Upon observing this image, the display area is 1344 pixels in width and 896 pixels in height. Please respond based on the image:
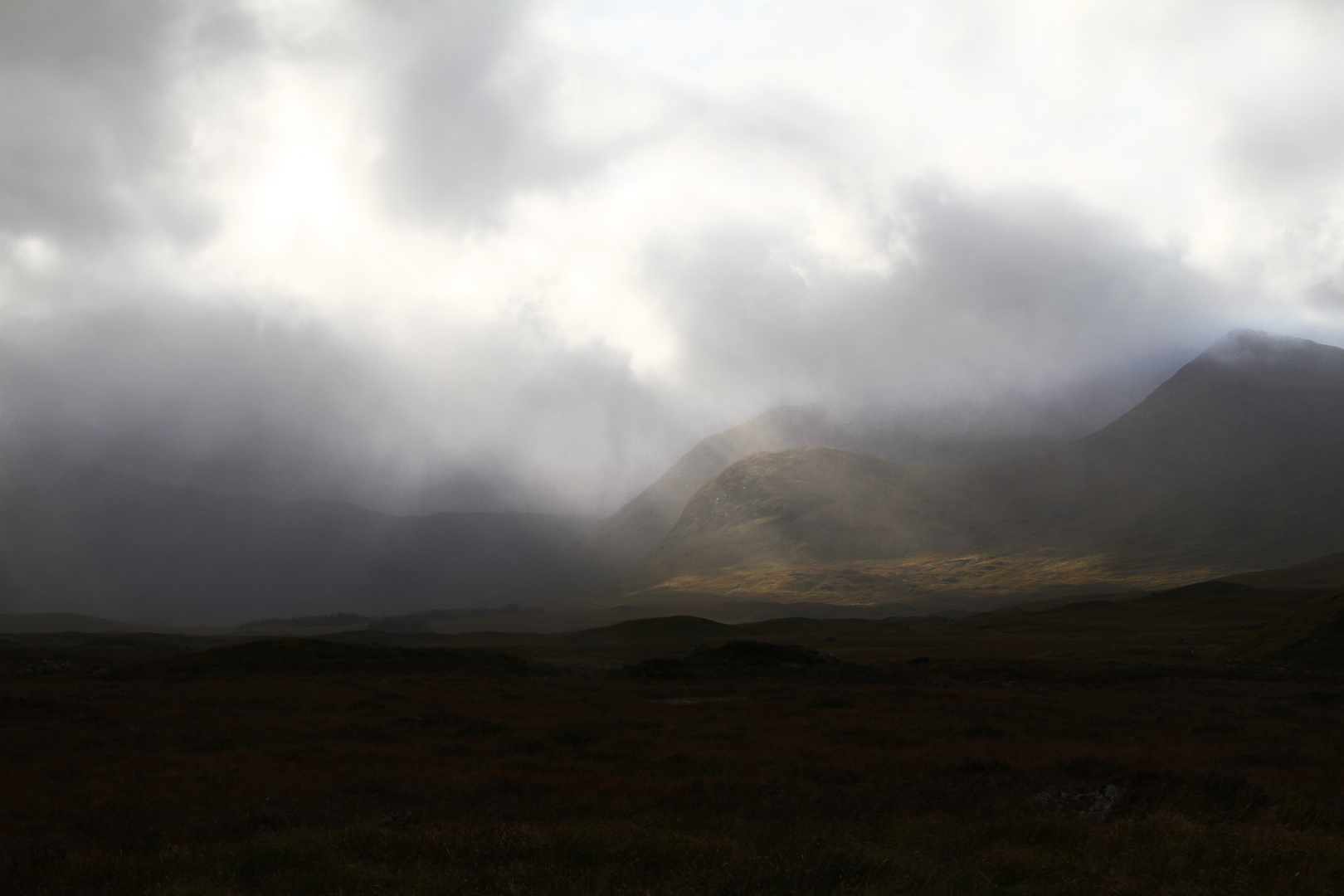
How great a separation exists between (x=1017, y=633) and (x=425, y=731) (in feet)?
304

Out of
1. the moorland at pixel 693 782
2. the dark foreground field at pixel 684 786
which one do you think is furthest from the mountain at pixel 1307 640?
the dark foreground field at pixel 684 786

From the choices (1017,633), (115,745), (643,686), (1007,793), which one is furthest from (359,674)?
(1017,633)

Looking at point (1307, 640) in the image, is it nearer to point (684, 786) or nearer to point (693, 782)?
point (693, 782)

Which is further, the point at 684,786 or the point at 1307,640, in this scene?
the point at 1307,640

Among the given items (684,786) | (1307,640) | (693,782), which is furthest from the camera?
(1307,640)

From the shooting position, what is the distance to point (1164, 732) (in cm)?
2247

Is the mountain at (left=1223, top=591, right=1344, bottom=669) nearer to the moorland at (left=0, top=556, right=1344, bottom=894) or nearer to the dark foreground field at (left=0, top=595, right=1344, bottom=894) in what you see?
the moorland at (left=0, top=556, right=1344, bottom=894)

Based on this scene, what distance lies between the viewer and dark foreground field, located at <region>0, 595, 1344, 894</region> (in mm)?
8750

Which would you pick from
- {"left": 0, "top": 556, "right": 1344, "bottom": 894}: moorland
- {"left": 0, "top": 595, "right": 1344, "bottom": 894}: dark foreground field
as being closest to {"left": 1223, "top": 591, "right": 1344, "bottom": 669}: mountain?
{"left": 0, "top": 556, "right": 1344, "bottom": 894}: moorland

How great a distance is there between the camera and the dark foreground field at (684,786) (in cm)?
875

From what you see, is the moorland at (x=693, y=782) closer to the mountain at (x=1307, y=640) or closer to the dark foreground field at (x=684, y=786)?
the dark foreground field at (x=684, y=786)

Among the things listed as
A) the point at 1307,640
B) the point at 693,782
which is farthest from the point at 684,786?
the point at 1307,640

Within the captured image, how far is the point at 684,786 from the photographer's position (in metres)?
14.3

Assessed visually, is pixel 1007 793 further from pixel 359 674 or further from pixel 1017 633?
pixel 1017 633
